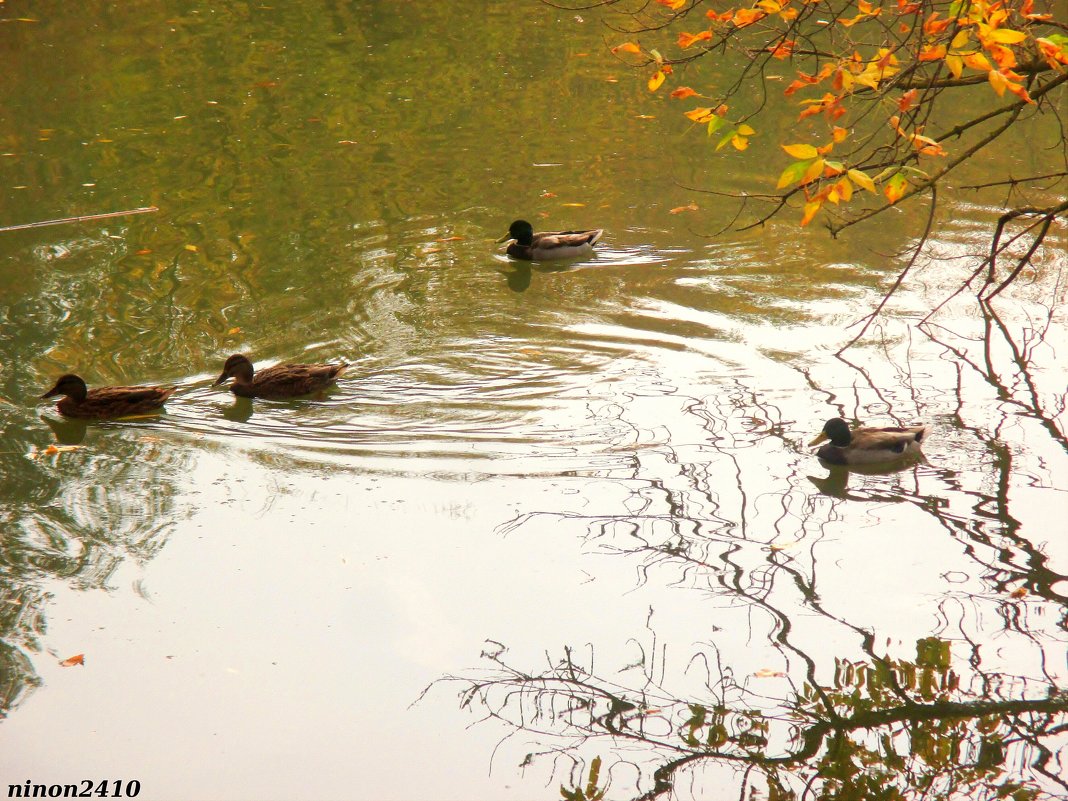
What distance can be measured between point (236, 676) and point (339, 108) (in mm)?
11150

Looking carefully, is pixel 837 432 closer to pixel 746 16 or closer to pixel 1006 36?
pixel 746 16

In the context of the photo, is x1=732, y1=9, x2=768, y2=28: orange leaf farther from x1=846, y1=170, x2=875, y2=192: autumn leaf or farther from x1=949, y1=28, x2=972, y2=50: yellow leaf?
x1=846, y1=170, x2=875, y2=192: autumn leaf

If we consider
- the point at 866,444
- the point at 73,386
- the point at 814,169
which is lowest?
the point at 866,444

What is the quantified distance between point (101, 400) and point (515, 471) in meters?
2.86

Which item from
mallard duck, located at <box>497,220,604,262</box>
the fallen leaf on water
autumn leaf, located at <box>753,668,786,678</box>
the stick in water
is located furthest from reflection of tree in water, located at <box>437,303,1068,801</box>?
the stick in water

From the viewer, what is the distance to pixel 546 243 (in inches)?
414

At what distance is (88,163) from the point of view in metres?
12.8

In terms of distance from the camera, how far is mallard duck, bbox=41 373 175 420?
7.60 m

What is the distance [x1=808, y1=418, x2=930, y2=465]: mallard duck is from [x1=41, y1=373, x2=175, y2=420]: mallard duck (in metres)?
4.43

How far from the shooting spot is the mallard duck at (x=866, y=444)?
22.9ft

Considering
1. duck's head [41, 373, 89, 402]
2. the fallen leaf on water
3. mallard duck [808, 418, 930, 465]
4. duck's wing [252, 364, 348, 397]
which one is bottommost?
mallard duck [808, 418, 930, 465]

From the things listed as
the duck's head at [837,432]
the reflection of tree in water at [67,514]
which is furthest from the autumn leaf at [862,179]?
the reflection of tree in water at [67,514]

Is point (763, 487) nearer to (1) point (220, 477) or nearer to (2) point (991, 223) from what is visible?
(1) point (220, 477)

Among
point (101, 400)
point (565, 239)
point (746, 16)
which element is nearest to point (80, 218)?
point (101, 400)
